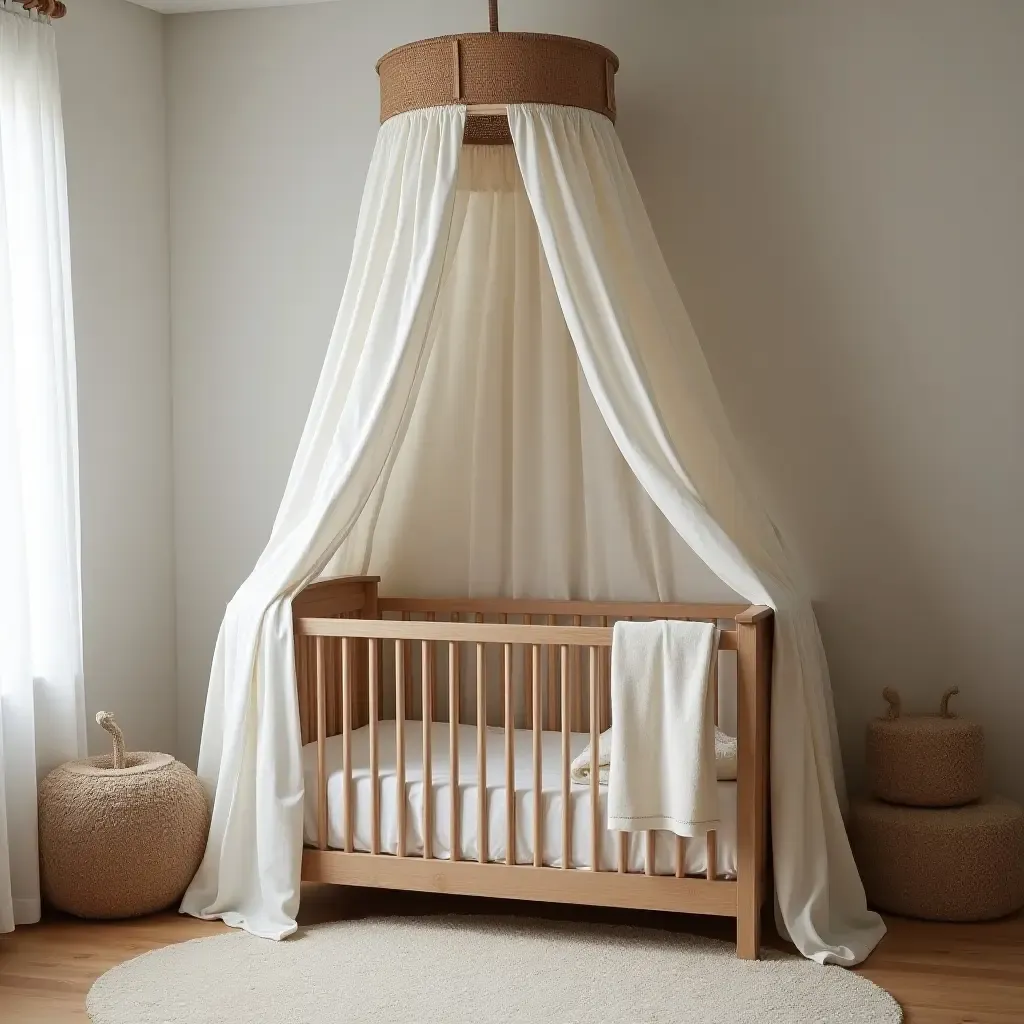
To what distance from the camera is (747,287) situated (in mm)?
4016

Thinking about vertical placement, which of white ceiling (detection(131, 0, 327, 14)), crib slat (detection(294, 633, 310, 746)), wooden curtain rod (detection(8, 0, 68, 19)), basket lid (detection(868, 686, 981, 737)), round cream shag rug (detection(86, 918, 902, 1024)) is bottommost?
round cream shag rug (detection(86, 918, 902, 1024))

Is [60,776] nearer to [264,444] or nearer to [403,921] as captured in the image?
[403,921]

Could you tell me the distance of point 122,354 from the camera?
431 centimetres

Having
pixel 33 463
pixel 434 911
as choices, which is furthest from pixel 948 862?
pixel 33 463

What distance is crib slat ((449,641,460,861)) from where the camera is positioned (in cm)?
340

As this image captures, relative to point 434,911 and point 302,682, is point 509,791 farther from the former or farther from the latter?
point 302,682

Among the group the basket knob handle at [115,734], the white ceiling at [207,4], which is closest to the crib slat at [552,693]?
the basket knob handle at [115,734]

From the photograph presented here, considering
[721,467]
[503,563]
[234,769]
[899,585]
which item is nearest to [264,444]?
[503,563]

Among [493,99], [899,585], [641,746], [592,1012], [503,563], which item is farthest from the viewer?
[503,563]

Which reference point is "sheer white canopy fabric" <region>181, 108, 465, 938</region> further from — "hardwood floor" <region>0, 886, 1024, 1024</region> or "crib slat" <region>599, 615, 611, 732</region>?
"crib slat" <region>599, 615, 611, 732</region>

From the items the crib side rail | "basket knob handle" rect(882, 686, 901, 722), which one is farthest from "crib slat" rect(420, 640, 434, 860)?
"basket knob handle" rect(882, 686, 901, 722)

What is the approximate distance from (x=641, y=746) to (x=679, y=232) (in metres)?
1.66

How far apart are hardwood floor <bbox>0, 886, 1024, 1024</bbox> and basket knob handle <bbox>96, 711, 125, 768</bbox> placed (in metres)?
0.43

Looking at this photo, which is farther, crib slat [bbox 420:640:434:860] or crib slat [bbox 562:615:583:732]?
crib slat [bbox 562:615:583:732]
